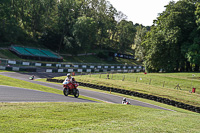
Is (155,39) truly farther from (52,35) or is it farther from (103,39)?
(103,39)

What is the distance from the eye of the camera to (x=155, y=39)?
5784cm

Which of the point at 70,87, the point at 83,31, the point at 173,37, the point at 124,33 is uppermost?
the point at 124,33

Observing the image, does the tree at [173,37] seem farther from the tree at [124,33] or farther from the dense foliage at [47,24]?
the tree at [124,33]

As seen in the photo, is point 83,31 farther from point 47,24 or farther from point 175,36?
point 175,36

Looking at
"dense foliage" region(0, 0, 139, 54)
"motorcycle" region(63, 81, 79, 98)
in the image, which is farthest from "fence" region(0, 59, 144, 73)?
"motorcycle" region(63, 81, 79, 98)

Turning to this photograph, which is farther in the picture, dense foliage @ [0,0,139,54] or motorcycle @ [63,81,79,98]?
dense foliage @ [0,0,139,54]

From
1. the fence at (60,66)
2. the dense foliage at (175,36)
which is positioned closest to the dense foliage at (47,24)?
the fence at (60,66)

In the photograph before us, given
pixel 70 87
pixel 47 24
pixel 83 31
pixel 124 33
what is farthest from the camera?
pixel 124 33

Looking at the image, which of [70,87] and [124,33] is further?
[124,33]

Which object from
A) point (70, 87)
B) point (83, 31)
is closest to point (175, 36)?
point (83, 31)

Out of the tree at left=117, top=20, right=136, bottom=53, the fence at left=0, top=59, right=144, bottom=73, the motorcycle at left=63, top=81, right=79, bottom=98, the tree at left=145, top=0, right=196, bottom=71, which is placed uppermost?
the tree at left=117, top=20, right=136, bottom=53

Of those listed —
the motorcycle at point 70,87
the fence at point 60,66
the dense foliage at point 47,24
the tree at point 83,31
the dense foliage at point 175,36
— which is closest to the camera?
the motorcycle at point 70,87

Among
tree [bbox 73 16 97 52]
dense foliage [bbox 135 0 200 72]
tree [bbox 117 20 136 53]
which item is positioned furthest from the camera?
tree [bbox 117 20 136 53]

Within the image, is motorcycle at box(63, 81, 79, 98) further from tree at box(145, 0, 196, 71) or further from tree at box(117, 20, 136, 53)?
tree at box(117, 20, 136, 53)
